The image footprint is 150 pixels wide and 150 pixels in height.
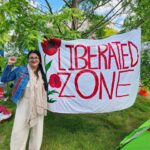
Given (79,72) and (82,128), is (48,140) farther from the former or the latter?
(79,72)

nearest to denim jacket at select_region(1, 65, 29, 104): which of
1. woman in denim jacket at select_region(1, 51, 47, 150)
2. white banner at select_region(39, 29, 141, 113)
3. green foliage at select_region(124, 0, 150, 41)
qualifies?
woman in denim jacket at select_region(1, 51, 47, 150)

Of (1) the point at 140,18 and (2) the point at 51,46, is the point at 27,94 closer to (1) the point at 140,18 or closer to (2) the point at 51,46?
(2) the point at 51,46

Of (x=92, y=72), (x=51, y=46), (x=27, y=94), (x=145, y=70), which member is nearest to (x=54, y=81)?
(x=51, y=46)

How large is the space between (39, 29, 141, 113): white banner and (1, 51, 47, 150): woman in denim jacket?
2.29 ft

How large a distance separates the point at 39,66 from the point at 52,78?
2.27 feet

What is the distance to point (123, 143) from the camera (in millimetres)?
7277

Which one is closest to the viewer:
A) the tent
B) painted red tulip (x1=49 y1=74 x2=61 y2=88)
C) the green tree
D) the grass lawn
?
the green tree

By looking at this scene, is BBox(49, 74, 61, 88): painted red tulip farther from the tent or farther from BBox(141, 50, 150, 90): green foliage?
BBox(141, 50, 150, 90): green foliage

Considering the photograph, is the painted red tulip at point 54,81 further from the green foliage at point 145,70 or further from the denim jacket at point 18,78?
the green foliage at point 145,70

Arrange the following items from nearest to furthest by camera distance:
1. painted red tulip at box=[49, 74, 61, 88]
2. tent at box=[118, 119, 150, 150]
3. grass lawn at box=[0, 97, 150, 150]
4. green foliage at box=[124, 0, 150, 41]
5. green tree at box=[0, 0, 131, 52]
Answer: green tree at box=[0, 0, 131, 52]
tent at box=[118, 119, 150, 150]
painted red tulip at box=[49, 74, 61, 88]
grass lawn at box=[0, 97, 150, 150]
green foliage at box=[124, 0, 150, 41]

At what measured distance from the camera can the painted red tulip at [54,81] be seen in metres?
7.50

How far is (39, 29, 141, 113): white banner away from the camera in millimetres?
7566

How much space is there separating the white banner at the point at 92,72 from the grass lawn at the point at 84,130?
91 cm

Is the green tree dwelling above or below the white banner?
above
